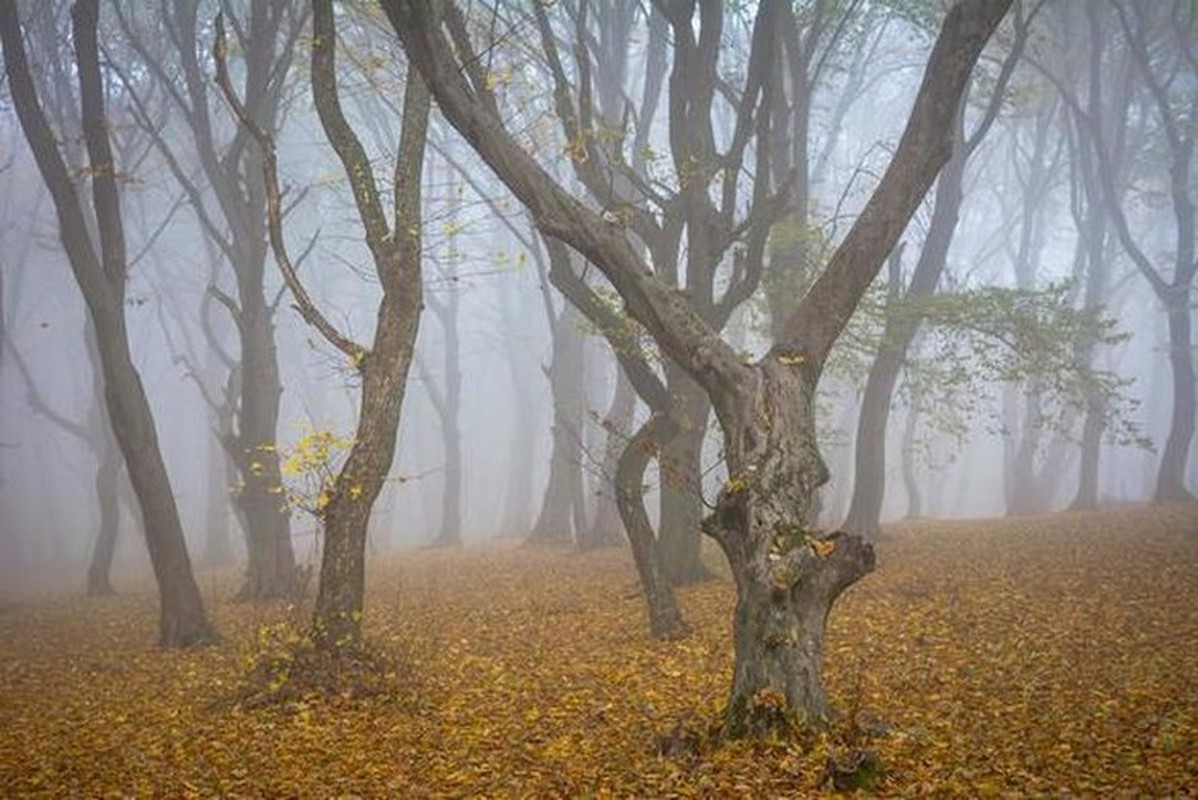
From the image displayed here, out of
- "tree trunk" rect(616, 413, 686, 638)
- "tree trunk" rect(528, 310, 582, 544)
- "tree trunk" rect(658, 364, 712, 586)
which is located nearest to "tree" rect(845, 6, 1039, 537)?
"tree trunk" rect(658, 364, 712, 586)

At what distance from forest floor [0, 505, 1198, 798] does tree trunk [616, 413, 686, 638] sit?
38 centimetres

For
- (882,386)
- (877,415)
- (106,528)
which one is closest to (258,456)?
(106,528)

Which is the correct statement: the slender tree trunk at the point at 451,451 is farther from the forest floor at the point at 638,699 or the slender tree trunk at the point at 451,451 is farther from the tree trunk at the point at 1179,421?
the tree trunk at the point at 1179,421

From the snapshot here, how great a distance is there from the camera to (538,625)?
42.0ft

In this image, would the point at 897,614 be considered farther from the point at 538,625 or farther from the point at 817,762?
the point at 817,762

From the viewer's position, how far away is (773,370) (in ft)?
25.3

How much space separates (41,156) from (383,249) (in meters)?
6.26

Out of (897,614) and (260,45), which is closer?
(897,614)

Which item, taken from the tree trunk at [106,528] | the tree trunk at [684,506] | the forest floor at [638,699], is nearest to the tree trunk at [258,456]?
the forest floor at [638,699]

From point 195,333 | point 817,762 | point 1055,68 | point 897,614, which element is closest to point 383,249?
point 817,762

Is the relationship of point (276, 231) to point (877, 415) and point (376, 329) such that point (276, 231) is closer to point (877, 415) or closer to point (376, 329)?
point (376, 329)

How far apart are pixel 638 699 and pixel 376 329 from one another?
183 inches

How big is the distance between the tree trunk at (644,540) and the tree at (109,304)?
6107 mm

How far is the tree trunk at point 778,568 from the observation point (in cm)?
653
